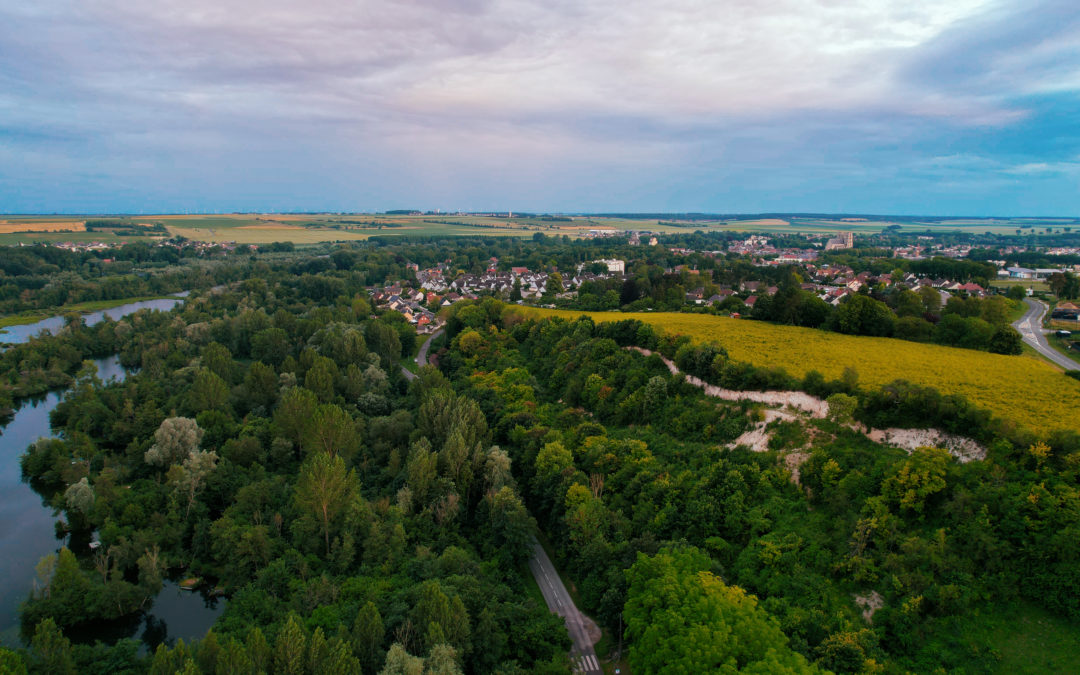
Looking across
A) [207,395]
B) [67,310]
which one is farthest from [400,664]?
[67,310]

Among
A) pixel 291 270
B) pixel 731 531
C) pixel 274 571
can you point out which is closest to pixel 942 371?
pixel 731 531

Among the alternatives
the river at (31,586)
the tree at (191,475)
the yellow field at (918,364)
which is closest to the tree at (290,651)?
the river at (31,586)

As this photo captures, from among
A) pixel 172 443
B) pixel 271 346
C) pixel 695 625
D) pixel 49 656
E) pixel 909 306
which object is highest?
pixel 909 306

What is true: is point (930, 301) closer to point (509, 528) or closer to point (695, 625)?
point (509, 528)

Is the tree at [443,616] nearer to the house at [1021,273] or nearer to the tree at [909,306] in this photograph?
the tree at [909,306]

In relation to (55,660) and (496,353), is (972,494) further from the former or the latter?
(496,353)

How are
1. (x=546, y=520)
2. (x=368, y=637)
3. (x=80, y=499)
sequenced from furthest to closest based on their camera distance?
(x=546, y=520)
(x=80, y=499)
(x=368, y=637)

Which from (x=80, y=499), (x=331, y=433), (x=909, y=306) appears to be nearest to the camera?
(x=80, y=499)
